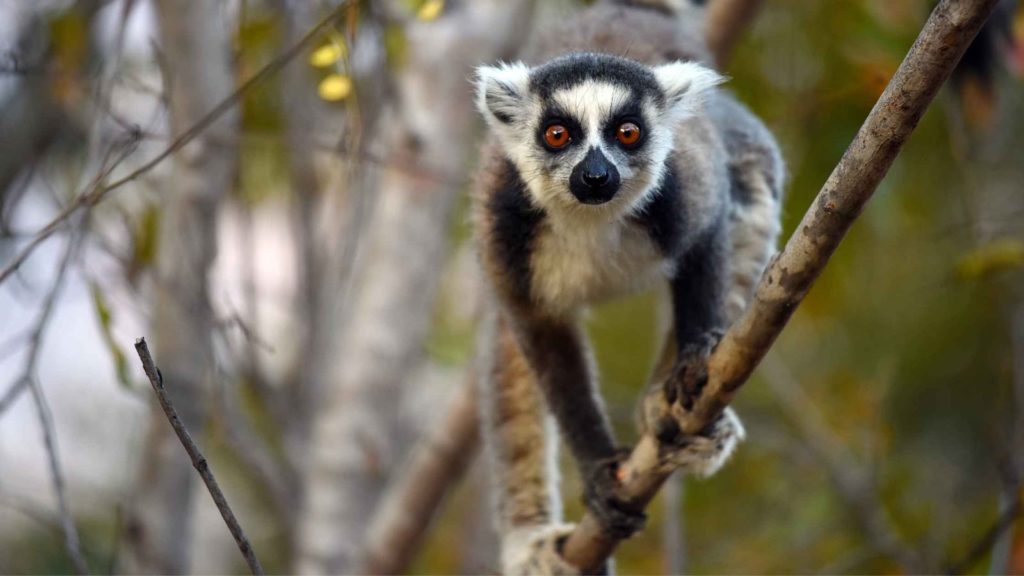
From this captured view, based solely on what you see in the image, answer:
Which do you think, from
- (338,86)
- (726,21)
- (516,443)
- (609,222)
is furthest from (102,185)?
(726,21)

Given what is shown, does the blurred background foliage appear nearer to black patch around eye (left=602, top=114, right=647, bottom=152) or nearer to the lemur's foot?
the lemur's foot

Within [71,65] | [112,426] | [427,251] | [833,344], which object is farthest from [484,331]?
[112,426]

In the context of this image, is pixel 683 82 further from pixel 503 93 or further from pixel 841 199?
pixel 841 199

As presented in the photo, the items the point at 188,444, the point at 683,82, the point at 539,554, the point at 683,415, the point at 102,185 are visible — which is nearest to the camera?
the point at 188,444

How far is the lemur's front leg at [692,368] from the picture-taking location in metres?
4.38

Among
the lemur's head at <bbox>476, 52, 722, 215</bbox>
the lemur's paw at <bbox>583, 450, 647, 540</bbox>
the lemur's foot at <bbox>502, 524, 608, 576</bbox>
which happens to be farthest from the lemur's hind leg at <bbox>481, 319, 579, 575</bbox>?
the lemur's head at <bbox>476, 52, 722, 215</bbox>

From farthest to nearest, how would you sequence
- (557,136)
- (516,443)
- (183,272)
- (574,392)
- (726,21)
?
(726,21) → (183,272) → (516,443) → (574,392) → (557,136)

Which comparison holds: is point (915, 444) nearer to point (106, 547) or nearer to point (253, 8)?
point (253, 8)

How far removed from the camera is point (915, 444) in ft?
25.4

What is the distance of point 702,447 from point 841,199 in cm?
152

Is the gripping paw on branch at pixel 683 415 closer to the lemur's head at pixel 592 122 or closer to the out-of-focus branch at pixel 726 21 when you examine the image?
the lemur's head at pixel 592 122

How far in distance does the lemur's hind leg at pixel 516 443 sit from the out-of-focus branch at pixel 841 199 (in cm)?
134

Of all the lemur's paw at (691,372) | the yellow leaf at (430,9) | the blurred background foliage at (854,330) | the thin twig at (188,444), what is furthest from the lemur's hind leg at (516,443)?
the thin twig at (188,444)

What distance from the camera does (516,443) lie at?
5.57m
